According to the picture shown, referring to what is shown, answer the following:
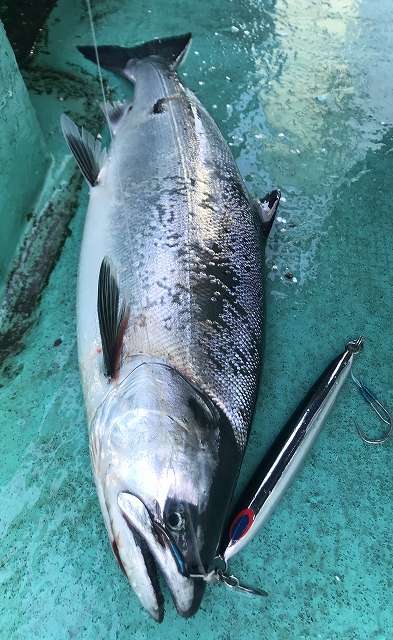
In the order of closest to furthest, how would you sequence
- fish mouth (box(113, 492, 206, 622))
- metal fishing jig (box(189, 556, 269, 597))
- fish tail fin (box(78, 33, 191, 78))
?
fish mouth (box(113, 492, 206, 622)) → metal fishing jig (box(189, 556, 269, 597)) → fish tail fin (box(78, 33, 191, 78))

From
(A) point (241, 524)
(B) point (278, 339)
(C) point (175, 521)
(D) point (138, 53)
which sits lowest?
(A) point (241, 524)

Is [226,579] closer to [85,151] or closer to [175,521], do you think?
[175,521]

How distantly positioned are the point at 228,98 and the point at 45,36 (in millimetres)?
1434

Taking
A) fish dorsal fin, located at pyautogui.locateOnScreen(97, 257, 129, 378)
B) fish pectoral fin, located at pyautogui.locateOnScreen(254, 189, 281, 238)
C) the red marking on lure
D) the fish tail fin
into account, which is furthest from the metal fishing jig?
the fish tail fin

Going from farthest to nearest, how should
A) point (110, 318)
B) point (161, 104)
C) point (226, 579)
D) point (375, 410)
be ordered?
point (161, 104), point (375, 410), point (110, 318), point (226, 579)

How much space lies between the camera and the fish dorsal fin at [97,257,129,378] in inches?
67.9

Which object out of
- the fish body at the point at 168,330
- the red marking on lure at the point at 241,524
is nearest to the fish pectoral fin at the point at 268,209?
the fish body at the point at 168,330

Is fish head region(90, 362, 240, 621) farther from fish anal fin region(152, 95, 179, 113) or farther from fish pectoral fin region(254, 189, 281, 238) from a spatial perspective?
fish anal fin region(152, 95, 179, 113)

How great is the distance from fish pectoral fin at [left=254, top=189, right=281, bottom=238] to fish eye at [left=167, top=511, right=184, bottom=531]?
1.41 m

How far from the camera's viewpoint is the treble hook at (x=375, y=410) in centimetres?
200

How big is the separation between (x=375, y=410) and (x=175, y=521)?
1.10 metres

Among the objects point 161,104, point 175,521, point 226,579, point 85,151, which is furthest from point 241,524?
point 161,104

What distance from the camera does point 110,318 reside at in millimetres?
1772

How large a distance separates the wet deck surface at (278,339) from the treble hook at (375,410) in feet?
0.12
